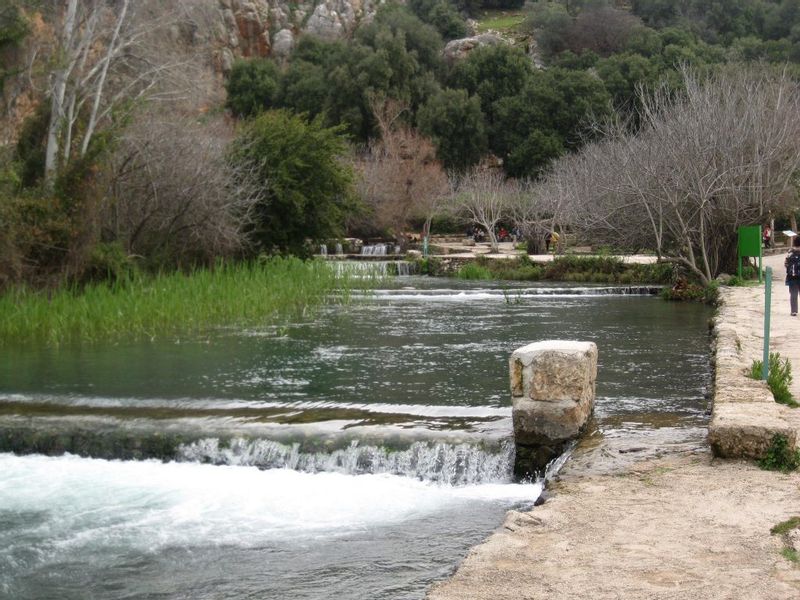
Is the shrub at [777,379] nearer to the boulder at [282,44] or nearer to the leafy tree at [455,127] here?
the leafy tree at [455,127]

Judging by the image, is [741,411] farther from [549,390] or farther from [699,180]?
[699,180]

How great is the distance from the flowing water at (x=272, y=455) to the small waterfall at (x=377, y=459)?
0.05ft

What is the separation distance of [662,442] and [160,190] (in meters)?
17.6

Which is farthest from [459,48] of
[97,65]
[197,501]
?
[197,501]

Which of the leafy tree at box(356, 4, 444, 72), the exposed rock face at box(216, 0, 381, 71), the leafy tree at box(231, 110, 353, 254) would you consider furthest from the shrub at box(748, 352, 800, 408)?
the exposed rock face at box(216, 0, 381, 71)

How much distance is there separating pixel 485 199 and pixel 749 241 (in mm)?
21094

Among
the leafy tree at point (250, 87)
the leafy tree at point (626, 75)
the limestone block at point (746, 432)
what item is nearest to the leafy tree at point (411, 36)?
the leafy tree at point (250, 87)

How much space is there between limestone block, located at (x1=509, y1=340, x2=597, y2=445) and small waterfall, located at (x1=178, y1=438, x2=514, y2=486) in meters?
0.37

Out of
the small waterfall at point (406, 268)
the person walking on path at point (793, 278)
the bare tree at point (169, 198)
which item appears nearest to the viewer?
the person walking on path at point (793, 278)

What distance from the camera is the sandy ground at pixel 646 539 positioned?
4566mm

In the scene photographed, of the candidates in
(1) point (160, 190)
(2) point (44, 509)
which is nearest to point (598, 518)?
(2) point (44, 509)

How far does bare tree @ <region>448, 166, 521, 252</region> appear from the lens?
43372 millimetres

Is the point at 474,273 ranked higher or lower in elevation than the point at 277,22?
lower

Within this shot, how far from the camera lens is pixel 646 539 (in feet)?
17.4
